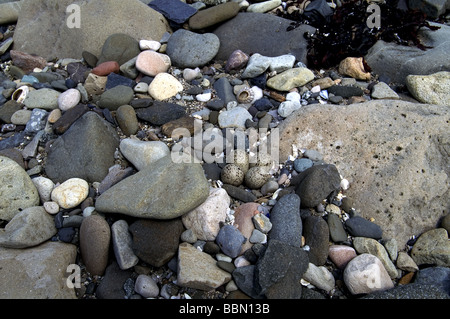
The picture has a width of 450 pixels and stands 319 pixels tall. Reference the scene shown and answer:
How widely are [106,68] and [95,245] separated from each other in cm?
258

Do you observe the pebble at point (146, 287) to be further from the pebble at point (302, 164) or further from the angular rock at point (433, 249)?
the angular rock at point (433, 249)

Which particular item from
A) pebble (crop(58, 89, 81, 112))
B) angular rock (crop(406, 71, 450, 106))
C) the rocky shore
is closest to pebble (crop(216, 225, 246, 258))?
the rocky shore

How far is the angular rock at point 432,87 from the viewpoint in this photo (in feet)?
12.8

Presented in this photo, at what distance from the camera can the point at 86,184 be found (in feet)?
10.6

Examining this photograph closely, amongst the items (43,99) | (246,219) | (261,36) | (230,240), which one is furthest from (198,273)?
(261,36)

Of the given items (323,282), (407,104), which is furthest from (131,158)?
(407,104)

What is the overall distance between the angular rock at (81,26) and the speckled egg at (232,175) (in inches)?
106

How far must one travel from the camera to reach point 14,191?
10.1ft

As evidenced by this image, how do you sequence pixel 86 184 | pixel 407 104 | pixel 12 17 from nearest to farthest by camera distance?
1. pixel 86 184
2. pixel 407 104
3. pixel 12 17

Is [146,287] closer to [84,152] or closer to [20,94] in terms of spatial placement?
[84,152]

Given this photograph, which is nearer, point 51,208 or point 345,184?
point 51,208

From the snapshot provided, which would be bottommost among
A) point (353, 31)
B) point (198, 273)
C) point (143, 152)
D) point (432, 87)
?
point (198, 273)
